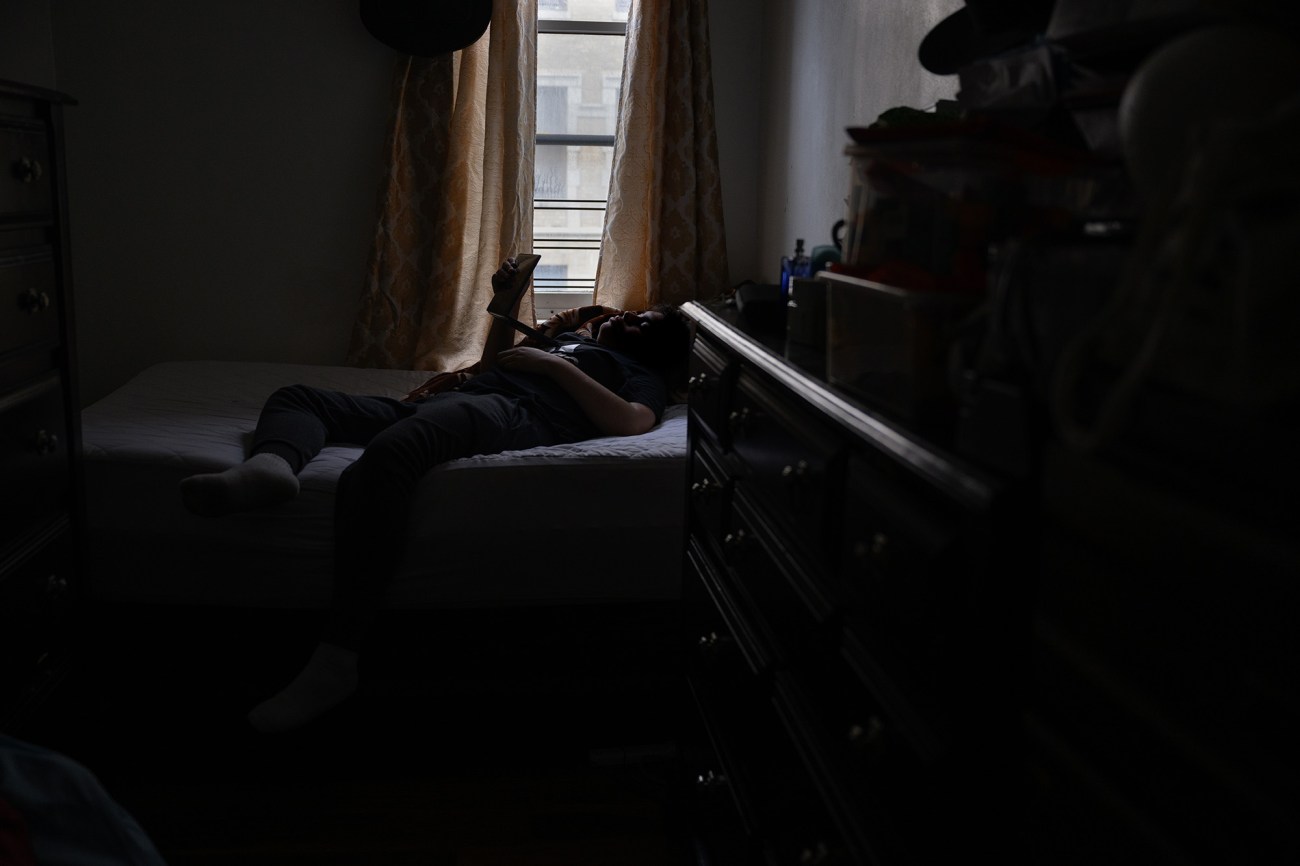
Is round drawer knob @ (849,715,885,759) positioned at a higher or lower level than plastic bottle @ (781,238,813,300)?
lower

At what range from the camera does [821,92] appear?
301 centimetres

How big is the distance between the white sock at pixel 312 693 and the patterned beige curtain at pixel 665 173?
6.59ft

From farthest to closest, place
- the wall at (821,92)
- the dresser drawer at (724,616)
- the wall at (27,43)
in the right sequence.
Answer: the wall at (27,43), the wall at (821,92), the dresser drawer at (724,616)

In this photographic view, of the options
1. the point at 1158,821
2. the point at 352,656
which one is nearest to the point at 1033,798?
the point at 1158,821

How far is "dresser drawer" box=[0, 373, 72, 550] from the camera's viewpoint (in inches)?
70.4

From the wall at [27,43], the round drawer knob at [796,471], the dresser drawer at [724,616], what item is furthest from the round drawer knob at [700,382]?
the wall at [27,43]

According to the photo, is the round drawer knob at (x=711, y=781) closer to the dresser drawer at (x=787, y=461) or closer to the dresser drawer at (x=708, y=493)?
the dresser drawer at (x=708, y=493)

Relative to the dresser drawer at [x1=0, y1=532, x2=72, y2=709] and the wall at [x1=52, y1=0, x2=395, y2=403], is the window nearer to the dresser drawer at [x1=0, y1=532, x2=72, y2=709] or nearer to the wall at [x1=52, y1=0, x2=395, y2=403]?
the wall at [x1=52, y1=0, x2=395, y2=403]

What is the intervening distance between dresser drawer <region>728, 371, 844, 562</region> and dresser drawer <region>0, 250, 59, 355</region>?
1215mm

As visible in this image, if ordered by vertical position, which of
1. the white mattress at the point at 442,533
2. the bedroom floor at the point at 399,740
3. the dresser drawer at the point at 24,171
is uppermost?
the dresser drawer at the point at 24,171

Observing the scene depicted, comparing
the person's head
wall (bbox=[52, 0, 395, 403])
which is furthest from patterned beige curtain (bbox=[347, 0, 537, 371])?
the person's head

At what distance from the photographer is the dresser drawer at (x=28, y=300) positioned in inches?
68.9

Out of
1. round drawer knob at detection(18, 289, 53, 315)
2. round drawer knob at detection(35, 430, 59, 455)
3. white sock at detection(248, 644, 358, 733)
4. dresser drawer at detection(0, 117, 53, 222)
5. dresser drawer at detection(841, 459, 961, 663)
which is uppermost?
dresser drawer at detection(0, 117, 53, 222)

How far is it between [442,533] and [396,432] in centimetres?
22
